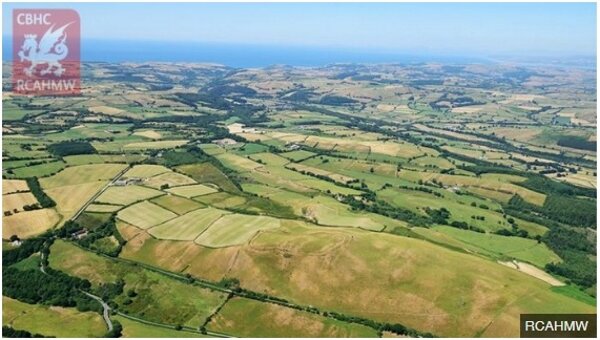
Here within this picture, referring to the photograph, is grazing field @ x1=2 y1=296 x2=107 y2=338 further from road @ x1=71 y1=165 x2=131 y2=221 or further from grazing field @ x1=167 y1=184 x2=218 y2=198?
grazing field @ x1=167 y1=184 x2=218 y2=198

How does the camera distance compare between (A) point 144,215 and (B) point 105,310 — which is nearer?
(B) point 105,310

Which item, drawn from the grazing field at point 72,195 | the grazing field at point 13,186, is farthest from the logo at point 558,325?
the grazing field at point 13,186

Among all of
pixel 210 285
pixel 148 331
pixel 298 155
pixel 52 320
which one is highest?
pixel 298 155

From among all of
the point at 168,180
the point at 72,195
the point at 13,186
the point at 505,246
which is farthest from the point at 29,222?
the point at 505,246

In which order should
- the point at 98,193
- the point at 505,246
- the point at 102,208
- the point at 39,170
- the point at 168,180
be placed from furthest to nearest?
the point at 39,170, the point at 168,180, the point at 98,193, the point at 102,208, the point at 505,246

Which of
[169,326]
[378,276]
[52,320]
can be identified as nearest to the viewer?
[169,326]

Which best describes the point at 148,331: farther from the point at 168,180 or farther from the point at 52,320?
the point at 168,180

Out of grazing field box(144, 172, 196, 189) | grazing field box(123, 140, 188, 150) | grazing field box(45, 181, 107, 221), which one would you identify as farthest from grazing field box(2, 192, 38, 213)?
grazing field box(123, 140, 188, 150)
